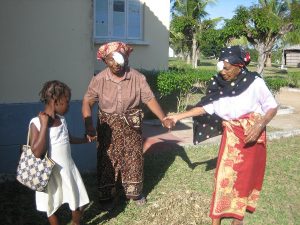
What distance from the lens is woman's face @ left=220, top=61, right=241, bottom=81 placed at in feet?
11.4

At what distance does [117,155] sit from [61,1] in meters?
2.08

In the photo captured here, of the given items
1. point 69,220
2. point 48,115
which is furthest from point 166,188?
point 48,115

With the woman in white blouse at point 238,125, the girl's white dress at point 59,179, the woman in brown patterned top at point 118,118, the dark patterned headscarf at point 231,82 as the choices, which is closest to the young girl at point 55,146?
the girl's white dress at point 59,179

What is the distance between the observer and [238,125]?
11.8 ft

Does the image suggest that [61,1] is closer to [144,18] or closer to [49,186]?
[49,186]

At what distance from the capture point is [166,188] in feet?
16.6

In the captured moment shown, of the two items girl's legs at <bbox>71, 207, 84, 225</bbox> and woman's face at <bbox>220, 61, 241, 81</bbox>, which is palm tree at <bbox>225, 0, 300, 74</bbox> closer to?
woman's face at <bbox>220, 61, 241, 81</bbox>

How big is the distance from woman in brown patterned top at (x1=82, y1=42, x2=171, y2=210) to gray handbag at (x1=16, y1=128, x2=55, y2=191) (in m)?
0.72

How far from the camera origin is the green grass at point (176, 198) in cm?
413

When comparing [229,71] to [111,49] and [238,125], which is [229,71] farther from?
[111,49]

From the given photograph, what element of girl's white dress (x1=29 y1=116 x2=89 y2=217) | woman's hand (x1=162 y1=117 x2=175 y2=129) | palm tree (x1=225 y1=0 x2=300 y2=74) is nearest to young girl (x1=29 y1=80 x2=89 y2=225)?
girl's white dress (x1=29 y1=116 x2=89 y2=217)

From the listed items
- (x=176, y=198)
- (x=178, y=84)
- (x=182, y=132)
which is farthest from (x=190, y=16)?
(x=176, y=198)

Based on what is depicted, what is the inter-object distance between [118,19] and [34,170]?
907 cm

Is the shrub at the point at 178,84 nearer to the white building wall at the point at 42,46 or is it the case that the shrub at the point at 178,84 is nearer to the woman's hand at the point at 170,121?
the white building wall at the point at 42,46
